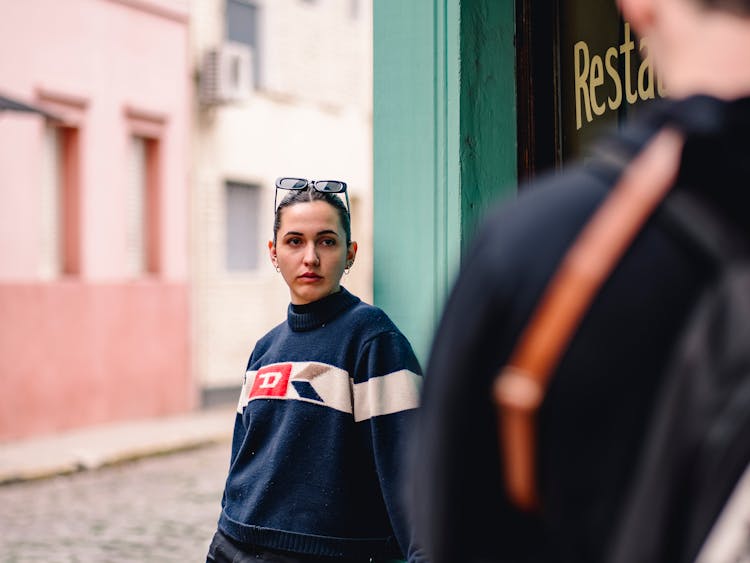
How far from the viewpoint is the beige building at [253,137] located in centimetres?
1739

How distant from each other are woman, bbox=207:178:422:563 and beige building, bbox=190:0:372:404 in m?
14.0

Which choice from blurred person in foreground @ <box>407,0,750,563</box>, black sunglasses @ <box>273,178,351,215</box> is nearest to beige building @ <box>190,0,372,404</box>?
black sunglasses @ <box>273,178,351,215</box>

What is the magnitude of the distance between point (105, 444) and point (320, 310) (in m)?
11.1

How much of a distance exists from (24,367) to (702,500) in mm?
13753

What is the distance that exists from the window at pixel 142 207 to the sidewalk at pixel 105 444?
75.7 inches

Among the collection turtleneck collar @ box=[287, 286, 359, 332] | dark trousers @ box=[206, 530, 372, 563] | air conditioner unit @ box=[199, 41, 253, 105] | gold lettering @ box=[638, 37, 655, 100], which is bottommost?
dark trousers @ box=[206, 530, 372, 563]

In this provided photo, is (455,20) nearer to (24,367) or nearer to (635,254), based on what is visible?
(635,254)

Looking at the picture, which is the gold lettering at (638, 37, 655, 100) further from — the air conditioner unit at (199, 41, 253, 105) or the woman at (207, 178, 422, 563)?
the air conditioner unit at (199, 41, 253, 105)

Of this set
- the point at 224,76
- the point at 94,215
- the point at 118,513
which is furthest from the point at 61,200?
the point at 118,513

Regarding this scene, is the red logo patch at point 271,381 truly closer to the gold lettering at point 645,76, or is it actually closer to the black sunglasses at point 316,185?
the black sunglasses at point 316,185

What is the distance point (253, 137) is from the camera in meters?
18.7

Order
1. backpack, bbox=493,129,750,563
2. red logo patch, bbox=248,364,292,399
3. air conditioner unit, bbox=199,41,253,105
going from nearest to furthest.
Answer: backpack, bbox=493,129,750,563, red logo patch, bbox=248,364,292,399, air conditioner unit, bbox=199,41,253,105

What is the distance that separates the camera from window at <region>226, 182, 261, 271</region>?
18.4m

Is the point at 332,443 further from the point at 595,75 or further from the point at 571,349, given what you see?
the point at 571,349
